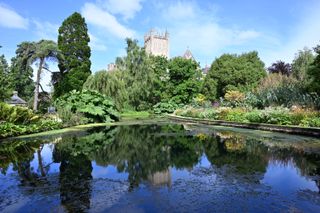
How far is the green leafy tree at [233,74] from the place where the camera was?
43156 mm

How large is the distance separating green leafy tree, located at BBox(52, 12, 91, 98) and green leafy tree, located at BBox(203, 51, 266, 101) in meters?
18.6

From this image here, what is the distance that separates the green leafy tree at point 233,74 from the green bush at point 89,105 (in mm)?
22297

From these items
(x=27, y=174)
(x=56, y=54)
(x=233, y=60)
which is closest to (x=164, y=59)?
(x=233, y=60)

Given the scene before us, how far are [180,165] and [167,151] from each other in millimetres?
2119

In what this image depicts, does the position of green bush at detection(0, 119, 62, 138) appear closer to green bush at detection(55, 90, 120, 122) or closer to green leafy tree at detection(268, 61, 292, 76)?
green bush at detection(55, 90, 120, 122)

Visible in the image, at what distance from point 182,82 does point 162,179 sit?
→ 4233 cm

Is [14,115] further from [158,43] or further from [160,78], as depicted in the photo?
[158,43]

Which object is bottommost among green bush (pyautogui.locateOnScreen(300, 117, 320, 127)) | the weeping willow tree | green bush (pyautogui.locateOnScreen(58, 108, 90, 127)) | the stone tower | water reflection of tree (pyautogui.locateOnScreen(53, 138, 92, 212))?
water reflection of tree (pyautogui.locateOnScreen(53, 138, 92, 212))

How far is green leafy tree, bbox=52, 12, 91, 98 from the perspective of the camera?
135 feet

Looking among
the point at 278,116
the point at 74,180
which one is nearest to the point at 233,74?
the point at 278,116

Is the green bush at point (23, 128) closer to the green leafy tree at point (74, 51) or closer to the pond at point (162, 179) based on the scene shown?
the pond at point (162, 179)

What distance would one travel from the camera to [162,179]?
19.6 feet

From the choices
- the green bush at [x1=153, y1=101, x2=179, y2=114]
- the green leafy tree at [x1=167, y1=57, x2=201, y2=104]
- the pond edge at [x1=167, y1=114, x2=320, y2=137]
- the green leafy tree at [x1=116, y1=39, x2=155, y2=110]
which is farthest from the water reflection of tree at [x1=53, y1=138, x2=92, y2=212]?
the green leafy tree at [x1=167, y1=57, x2=201, y2=104]

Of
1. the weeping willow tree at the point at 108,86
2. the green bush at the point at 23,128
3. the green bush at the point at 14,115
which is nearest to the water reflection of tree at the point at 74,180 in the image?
the green bush at the point at 23,128
